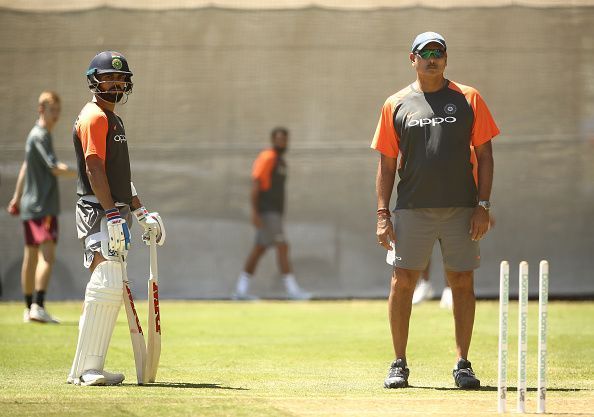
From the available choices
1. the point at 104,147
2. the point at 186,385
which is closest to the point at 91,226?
the point at 104,147

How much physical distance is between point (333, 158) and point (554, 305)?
3.38 m

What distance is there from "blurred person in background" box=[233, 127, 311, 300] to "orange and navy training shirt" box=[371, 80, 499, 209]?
8.30m

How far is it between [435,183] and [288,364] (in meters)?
2.25

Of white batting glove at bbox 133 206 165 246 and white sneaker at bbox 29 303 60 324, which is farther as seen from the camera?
white sneaker at bbox 29 303 60 324

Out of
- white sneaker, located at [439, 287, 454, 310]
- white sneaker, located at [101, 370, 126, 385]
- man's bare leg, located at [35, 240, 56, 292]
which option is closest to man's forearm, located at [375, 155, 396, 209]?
white sneaker, located at [101, 370, 126, 385]

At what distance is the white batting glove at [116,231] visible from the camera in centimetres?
766

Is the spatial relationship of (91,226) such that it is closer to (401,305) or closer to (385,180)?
(385,180)

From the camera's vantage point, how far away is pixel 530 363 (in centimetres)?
934

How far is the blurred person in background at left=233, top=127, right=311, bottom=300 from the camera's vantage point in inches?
642

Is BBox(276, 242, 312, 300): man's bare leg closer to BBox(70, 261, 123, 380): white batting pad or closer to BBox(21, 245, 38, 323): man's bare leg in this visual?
BBox(21, 245, 38, 323): man's bare leg

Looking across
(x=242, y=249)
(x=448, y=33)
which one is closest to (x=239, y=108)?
(x=242, y=249)

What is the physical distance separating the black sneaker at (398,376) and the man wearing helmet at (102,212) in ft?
5.57

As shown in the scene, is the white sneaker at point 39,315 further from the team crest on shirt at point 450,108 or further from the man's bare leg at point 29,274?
the team crest on shirt at point 450,108

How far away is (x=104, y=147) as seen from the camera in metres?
7.86
